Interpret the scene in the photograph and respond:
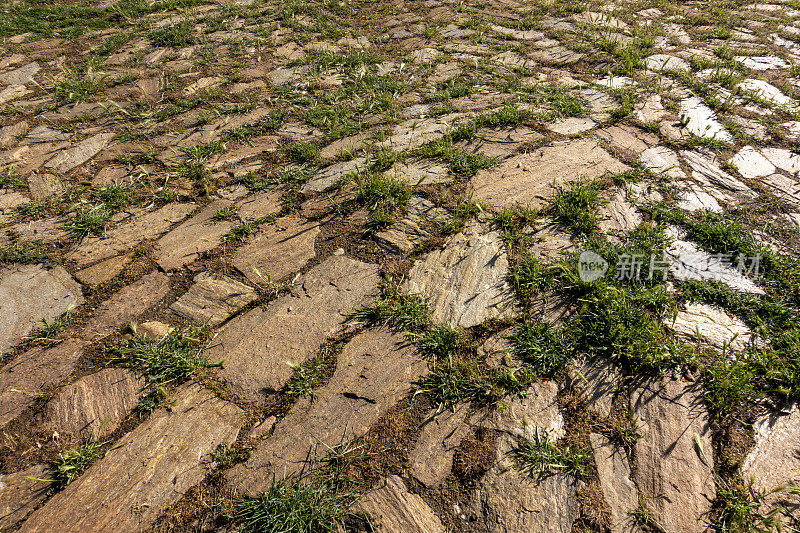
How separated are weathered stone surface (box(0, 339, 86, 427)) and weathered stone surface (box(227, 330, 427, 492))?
102 centimetres

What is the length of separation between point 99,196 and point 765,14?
7.83 meters

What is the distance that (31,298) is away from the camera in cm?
224

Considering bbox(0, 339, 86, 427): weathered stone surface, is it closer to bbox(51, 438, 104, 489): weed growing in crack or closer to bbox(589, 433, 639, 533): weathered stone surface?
bbox(51, 438, 104, 489): weed growing in crack

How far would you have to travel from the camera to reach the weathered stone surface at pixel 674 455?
144 centimetres

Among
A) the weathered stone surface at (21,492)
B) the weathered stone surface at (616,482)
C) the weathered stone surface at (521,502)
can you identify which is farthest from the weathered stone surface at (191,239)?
the weathered stone surface at (616,482)

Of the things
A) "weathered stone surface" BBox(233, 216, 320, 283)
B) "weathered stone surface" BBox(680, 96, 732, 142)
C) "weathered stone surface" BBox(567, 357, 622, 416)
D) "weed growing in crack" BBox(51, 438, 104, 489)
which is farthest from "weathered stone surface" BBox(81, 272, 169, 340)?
"weathered stone surface" BBox(680, 96, 732, 142)

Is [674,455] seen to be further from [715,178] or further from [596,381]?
[715,178]

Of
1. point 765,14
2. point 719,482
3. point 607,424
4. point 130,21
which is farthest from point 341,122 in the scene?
point 765,14

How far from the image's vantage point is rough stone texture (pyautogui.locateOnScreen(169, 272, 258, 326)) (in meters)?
2.18

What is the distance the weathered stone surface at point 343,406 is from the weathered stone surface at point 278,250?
69 cm

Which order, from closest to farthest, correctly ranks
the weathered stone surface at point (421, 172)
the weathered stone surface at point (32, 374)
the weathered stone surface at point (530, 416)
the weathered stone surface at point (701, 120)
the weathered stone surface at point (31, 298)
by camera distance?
the weathered stone surface at point (530, 416) → the weathered stone surface at point (32, 374) → the weathered stone surface at point (31, 298) → the weathered stone surface at point (421, 172) → the weathered stone surface at point (701, 120)

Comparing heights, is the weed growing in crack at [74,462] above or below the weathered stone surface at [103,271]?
below

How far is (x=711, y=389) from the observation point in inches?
67.6

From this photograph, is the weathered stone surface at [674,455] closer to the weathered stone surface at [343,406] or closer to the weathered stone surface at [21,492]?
the weathered stone surface at [343,406]
